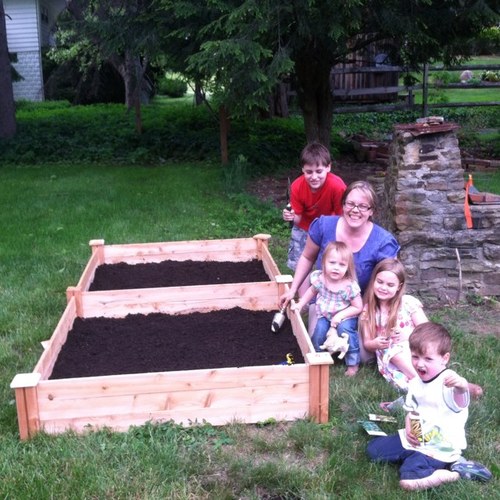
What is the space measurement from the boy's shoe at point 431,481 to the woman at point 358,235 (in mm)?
1230

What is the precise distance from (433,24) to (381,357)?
18.4 feet

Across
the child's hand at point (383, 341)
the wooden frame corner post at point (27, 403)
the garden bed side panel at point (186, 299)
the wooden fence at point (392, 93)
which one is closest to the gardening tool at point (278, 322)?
the garden bed side panel at point (186, 299)

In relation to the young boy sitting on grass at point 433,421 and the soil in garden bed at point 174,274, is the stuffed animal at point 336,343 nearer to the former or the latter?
the young boy sitting on grass at point 433,421

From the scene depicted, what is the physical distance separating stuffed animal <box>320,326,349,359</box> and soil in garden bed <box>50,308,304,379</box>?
0.17 metres

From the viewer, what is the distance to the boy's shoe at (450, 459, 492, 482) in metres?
2.70

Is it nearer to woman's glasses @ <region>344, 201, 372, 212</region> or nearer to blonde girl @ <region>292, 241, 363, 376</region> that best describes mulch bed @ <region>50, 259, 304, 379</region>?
blonde girl @ <region>292, 241, 363, 376</region>

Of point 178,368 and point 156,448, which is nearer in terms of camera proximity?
point 156,448

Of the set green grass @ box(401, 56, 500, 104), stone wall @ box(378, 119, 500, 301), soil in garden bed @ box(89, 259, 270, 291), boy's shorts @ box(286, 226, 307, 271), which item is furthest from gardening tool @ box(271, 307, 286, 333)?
green grass @ box(401, 56, 500, 104)

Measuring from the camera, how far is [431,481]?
2.66 metres

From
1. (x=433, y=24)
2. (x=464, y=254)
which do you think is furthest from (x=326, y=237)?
(x=433, y=24)

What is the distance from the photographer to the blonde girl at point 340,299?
3748 mm

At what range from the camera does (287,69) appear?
654 centimetres

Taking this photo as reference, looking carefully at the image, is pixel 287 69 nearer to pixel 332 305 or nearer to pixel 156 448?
pixel 332 305

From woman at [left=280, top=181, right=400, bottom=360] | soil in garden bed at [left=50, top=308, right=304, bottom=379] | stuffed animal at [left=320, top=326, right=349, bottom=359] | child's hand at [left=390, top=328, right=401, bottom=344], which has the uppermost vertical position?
woman at [left=280, top=181, right=400, bottom=360]
